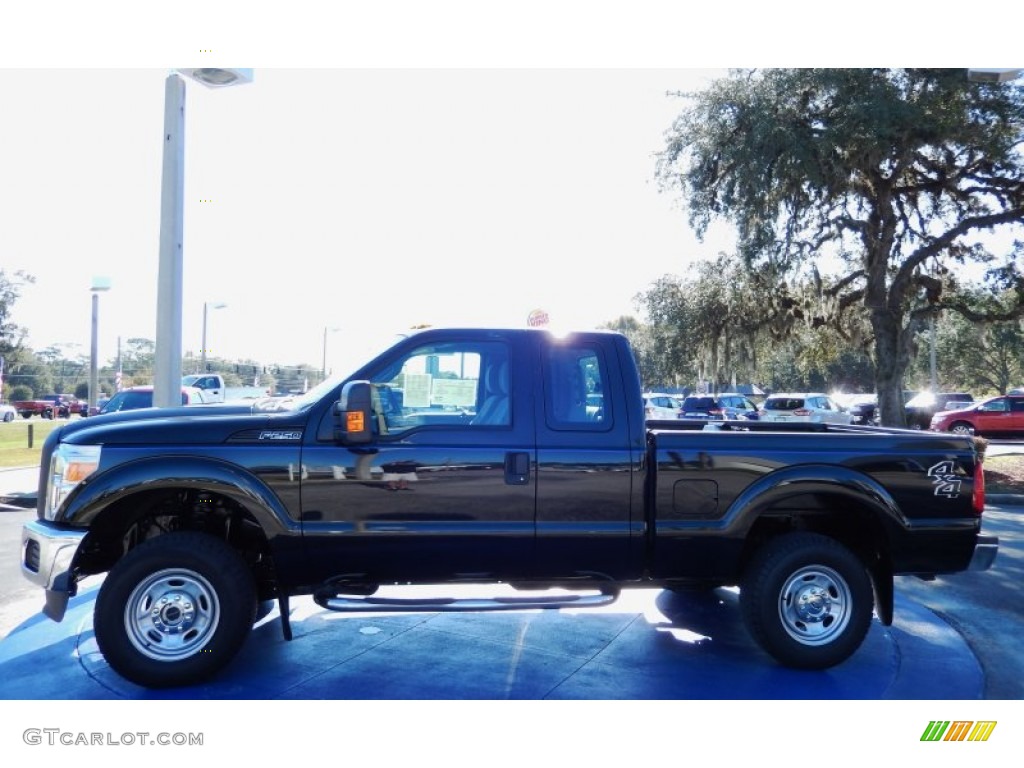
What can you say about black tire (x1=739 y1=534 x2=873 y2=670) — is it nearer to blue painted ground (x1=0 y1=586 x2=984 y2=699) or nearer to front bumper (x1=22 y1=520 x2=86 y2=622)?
blue painted ground (x1=0 y1=586 x2=984 y2=699)

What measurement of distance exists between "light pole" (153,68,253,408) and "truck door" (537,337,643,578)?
19.3 feet

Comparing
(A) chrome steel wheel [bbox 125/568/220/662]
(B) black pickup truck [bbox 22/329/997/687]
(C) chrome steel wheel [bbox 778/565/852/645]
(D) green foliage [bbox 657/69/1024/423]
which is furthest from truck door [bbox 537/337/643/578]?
(D) green foliage [bbox 657/69/1024/423]

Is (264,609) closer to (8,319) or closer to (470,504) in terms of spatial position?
(470,504)

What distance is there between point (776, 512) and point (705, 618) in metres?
1.34

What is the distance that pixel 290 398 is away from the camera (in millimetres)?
5109

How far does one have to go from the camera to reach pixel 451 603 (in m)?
4.34

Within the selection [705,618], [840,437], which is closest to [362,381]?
[840,437]

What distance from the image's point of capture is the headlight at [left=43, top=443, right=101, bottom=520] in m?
4.26

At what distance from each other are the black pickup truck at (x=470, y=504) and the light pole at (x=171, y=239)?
4471 mm

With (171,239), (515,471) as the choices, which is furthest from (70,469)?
(171,239)

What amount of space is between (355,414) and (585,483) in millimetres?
1376
